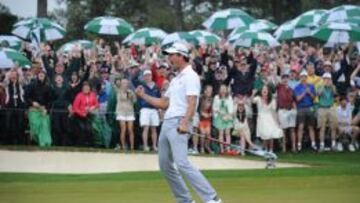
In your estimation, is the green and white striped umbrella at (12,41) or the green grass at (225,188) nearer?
the green grass at (225,188)

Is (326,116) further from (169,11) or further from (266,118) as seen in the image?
(169,11)

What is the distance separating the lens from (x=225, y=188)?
1351 cm

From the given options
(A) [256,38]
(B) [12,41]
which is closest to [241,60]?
(A) [256,38]

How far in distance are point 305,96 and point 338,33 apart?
11.2 feet

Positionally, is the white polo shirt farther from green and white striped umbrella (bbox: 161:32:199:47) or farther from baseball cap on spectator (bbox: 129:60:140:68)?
green and white striped umbrella (bbox: 161:32:199:47)

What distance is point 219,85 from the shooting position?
23172 millimetres

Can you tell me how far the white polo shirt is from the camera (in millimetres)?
11094

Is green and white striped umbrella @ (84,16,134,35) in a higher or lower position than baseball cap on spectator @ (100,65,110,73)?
higher

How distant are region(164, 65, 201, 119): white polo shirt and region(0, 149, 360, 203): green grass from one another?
47.5 inches

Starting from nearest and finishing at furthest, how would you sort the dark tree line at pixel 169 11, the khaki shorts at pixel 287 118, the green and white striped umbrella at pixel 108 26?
the khaki shorts at pixel 287 118
the green and white striped umbrella at pixel 108 26
the dark tree line at pixel 169 11

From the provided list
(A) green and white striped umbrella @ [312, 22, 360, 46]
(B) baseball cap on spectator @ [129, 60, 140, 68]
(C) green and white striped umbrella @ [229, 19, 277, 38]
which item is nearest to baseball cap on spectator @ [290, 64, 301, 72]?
(A) green and white striped umbrella @ [312, 22, 360, 46]

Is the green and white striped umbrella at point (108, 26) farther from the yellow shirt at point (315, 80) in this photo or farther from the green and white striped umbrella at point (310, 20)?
the yellow shirt at point (315, 80)

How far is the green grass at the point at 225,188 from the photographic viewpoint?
11.9 metres

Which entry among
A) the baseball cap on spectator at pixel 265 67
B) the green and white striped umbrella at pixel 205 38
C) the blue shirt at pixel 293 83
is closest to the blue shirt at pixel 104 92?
the baseball cap on spectator at pixel 265 67
